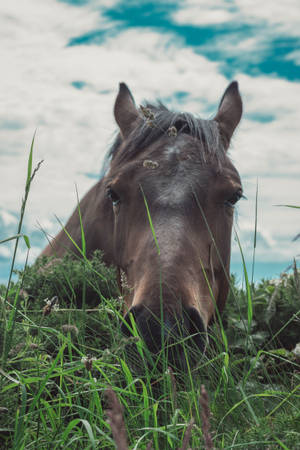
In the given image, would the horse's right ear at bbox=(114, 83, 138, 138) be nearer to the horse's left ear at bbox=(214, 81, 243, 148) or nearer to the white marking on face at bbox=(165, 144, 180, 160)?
the horse's left ear at bbox=(214, 81, 243, 148)

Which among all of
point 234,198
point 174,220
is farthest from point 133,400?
point 234,198

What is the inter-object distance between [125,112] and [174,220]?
2.22 meters

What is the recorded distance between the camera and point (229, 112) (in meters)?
Result: 5.07

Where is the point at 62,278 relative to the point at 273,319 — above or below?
above

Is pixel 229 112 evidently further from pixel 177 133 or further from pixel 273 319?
pixel 273 319

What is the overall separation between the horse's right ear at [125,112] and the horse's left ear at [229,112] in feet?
3.03

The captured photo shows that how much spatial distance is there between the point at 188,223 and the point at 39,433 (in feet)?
5.79

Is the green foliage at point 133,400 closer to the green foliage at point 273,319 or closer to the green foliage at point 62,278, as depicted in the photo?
the green foliage at point 62,278

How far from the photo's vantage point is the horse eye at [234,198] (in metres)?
3.99

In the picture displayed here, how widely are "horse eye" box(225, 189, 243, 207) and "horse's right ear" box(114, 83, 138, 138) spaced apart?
147cm

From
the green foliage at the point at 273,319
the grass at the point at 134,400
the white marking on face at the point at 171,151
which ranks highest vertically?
the white marking on face at the point at 171,151

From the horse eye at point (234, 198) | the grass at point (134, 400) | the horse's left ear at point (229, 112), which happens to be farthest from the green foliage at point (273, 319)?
the grass at point (134, 400)

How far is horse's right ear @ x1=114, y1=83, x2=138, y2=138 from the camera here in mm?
5070

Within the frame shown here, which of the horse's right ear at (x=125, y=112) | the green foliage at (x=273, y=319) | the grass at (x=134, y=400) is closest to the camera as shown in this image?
the grass at (x=134, y=400)
